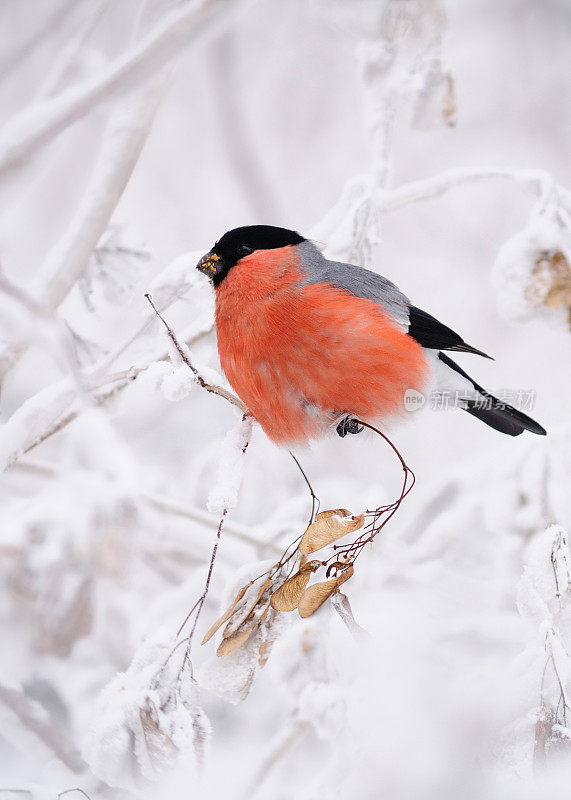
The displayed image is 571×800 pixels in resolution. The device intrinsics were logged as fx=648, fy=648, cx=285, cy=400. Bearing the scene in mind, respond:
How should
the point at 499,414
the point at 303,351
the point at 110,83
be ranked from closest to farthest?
the point at 110,83 → the point at 303,351 → the point at 499,414

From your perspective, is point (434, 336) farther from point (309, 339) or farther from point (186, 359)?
point (186, 359)

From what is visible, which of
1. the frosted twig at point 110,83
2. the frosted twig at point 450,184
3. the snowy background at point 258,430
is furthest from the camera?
the frosted twig at point 450,184

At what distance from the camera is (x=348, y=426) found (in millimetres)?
579

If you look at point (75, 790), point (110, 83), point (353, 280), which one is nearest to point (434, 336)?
point (353, 280)

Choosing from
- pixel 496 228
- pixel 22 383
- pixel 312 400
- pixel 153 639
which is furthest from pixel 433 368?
pixel 496 228

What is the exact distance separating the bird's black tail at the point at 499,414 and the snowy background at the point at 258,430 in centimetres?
8

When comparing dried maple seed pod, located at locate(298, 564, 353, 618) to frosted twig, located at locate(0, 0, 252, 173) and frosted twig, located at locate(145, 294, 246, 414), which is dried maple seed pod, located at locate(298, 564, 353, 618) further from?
frosted twig, located at locate(0, 0, 252, 173)

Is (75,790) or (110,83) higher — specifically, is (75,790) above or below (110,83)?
below

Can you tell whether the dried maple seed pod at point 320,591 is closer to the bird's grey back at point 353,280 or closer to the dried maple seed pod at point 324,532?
the dried maple seed pod at point 324,532

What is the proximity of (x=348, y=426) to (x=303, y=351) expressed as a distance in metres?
0.08

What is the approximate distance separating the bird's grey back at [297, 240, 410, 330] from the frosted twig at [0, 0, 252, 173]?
226mm

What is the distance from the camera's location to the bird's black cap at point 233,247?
593mm

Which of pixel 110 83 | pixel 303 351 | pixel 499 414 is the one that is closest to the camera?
pixel 110 83

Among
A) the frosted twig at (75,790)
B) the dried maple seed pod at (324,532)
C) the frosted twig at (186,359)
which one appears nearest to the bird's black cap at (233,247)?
the frosted twig at (186,359)
